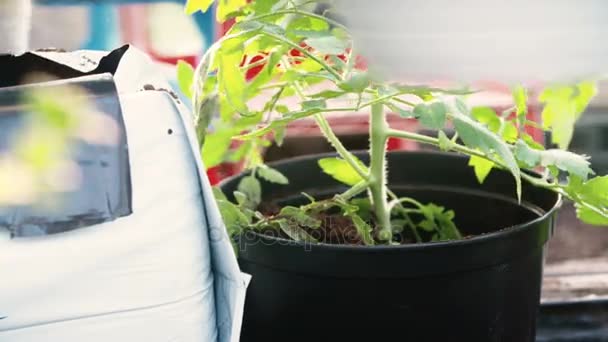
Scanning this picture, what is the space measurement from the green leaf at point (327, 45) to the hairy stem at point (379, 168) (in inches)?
5.6

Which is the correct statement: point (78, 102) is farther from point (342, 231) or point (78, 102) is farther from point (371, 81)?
point (342, 231)

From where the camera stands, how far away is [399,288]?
0.61m

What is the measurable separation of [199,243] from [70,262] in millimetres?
89

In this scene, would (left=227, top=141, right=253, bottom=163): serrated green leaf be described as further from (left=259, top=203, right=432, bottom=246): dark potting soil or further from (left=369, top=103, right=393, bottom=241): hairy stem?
(left=369, top=103, right=393, bottom=241): hairy stem

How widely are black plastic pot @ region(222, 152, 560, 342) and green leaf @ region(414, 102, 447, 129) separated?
0.11 m

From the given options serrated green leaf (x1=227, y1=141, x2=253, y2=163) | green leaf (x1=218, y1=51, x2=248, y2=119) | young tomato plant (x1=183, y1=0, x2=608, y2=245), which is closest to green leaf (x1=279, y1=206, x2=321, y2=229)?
young tomato plant (x1=183, y1=0, x2=608, y2=245)

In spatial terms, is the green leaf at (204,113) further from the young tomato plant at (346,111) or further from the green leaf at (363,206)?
the green leaf at (363,206)

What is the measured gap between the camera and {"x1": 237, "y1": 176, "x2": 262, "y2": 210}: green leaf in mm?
786

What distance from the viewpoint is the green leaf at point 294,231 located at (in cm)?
66

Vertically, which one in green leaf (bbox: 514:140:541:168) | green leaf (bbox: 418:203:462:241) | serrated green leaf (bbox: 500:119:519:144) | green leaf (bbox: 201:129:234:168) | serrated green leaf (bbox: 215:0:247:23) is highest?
serrated green leaf (bbox: 215:0:247:23)

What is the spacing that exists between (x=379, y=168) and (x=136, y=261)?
30 centimetres

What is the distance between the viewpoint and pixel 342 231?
74cm

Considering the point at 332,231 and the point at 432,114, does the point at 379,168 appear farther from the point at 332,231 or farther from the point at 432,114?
the point at 432,114

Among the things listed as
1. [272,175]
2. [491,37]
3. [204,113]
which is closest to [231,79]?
[204,113]
